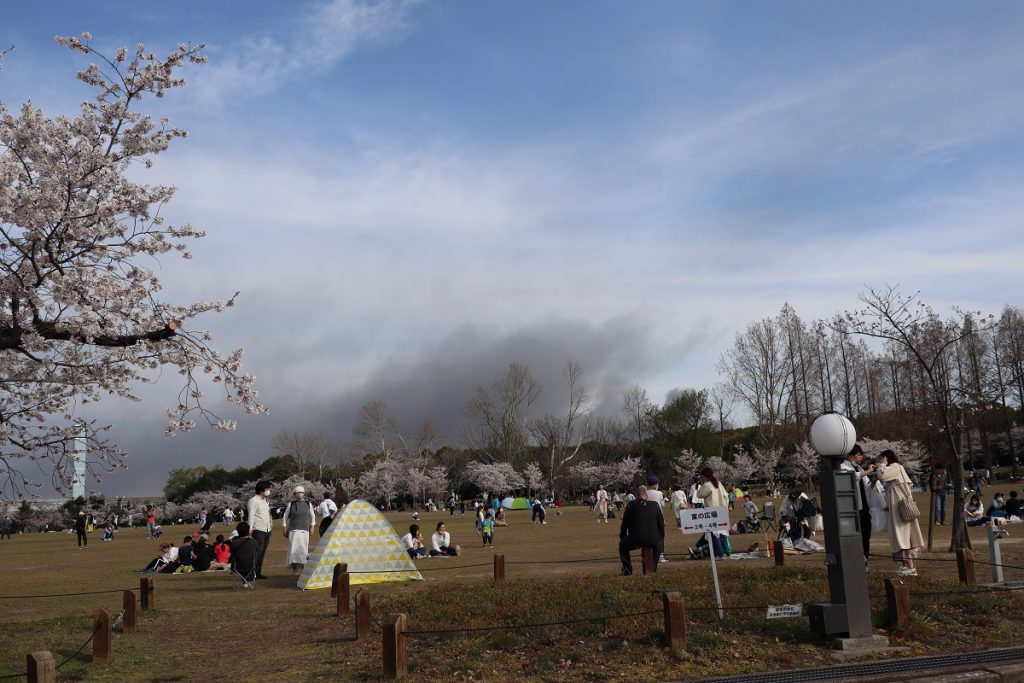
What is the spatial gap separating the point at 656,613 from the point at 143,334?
22.8 feet

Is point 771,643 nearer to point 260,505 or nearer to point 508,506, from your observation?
point 260,505

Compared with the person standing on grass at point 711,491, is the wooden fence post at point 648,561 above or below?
below

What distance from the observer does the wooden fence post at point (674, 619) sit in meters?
8.27

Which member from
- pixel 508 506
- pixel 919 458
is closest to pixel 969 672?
pixel 508 506

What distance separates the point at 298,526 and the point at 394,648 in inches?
386

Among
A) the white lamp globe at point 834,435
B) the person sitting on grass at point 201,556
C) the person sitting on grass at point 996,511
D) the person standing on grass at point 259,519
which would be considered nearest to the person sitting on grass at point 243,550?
the person standing on grass at point 259,519

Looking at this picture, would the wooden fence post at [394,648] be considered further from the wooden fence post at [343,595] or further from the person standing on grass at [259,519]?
the person standing on grass at [259,519]

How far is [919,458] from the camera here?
196ft

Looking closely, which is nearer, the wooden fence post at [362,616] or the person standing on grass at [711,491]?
the wooden fence post at [362,616]

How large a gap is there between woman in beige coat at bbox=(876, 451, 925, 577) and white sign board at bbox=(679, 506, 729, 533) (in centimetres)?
402

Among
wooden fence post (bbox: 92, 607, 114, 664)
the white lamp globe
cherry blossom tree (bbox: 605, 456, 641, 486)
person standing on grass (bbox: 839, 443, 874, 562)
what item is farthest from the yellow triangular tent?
cherry blossom tree (bbox: 605, 456, 641, 486)

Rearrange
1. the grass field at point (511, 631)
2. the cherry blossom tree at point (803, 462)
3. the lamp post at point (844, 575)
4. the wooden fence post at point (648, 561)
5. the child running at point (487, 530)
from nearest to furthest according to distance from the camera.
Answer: the grass field at point (511, 631)
the lamp post at point (844, 575)
the wooden fence post at point (648, 561)
the child running at point (487, 530)
the cherry blossom tree at point (803, 462)

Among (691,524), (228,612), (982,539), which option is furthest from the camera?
(982,539)

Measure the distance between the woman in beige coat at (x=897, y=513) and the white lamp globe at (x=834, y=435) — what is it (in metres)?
4.53
